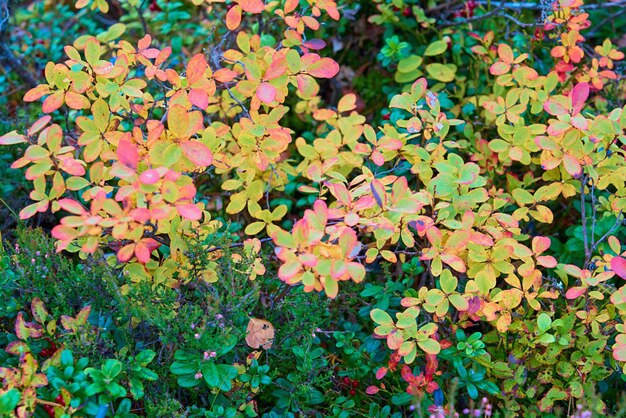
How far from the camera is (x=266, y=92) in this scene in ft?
5.90

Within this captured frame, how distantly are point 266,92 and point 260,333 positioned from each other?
68cm

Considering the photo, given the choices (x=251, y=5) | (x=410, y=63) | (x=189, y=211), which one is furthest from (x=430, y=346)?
(x=410, y=63)

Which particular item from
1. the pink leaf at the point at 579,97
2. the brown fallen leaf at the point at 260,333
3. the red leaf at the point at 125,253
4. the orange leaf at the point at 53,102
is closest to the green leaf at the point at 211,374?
the brown fallen leaf at the point at 260,333

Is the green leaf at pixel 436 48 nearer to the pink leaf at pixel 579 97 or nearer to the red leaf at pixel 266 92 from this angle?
the pink leaf at pixel 579 97

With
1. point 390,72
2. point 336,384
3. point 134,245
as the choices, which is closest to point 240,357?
point 336,384

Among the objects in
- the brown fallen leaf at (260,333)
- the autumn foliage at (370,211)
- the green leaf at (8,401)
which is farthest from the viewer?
the brown fallen leaf at (260,333)

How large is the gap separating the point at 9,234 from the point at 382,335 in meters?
1.50

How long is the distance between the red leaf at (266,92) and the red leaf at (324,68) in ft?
0.55

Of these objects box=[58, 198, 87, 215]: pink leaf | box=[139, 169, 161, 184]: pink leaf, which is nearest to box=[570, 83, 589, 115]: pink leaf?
box=[139, 169, 161, 184]: pink leaf

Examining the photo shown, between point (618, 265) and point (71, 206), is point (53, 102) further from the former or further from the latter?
point (618, 265)

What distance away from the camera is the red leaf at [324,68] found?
1907 millimetres

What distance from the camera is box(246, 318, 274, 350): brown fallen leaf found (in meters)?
1.84

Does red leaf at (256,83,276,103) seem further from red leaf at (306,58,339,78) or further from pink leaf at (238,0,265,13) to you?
pink leaf at (238,0,265,13)

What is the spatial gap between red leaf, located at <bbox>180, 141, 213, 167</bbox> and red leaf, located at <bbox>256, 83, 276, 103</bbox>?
0.23 meters
